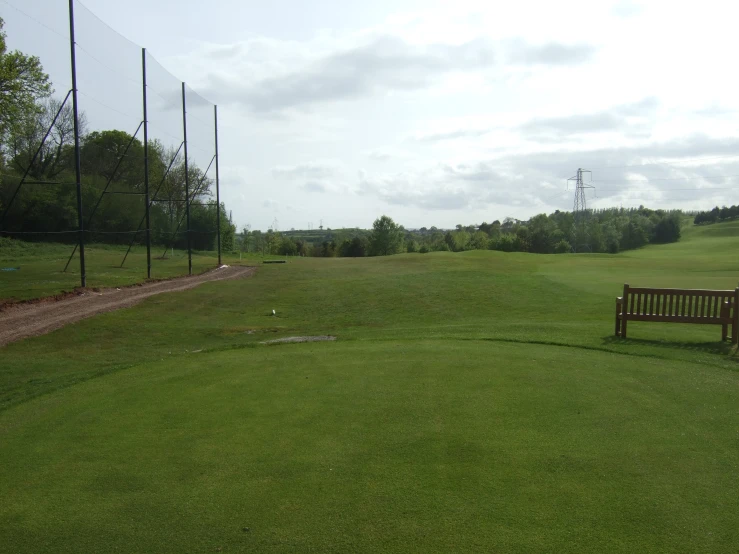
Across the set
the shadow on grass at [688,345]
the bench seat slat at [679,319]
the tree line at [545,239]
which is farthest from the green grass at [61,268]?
the tree line at [545,239]

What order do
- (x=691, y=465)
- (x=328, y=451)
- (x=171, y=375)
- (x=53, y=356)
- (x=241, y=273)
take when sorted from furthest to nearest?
1. (x=241, y=273)
2. (x=53, y=356)
3. (x=171, y=375)
4. (x=328, y=451)
5. (x=691, y=465)

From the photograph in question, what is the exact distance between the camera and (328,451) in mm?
6121

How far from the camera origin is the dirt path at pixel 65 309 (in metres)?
16.8

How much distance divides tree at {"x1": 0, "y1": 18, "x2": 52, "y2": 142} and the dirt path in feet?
59.5

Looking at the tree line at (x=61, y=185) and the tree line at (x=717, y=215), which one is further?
the tree line at (x=717, y=215)

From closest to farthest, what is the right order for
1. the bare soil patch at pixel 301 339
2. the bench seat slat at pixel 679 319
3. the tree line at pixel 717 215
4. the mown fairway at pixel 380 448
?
the mown fairway at pixel 380 448
the bench seat slat at pixel 679 319
the bare soil patch at pixel 301 339
the tree line at pixel 717 215

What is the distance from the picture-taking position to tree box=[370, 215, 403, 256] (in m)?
113

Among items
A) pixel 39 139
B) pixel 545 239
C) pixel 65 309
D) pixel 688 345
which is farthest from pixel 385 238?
pixel 688 345

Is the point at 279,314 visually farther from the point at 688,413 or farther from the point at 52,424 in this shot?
the point at 688,413

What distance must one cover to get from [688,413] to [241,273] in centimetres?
3232

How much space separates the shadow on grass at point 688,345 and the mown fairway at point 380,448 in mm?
86

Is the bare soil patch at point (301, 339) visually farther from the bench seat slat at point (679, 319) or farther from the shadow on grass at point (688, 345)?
the bench seat slat at point (679, 319)

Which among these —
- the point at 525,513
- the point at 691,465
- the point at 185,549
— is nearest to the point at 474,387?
the point at 691,465

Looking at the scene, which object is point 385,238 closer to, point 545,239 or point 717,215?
point 545,239
